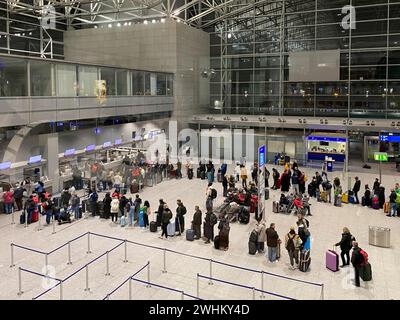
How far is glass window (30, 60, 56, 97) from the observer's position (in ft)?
63.5

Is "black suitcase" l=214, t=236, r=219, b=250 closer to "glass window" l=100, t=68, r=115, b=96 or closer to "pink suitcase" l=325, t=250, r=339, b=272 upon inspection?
"pink suitcase" l=325, t=250, r=339, b=272

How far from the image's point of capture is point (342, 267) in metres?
12.1

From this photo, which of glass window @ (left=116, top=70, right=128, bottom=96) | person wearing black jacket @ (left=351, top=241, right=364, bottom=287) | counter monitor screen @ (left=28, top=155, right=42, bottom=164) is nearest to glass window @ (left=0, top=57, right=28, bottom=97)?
counter monitor screen @ (left=28, top=155, right=42, bottom=164)

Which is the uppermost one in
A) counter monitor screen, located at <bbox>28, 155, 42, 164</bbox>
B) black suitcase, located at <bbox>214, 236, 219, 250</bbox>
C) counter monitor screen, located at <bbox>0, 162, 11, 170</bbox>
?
counter monitor screen, located at <bbox>28, 155, 42, 164</bbox>

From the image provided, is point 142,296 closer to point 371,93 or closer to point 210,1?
point 371,93

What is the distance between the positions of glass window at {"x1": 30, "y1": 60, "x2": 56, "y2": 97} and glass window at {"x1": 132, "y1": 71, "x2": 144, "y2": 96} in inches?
319

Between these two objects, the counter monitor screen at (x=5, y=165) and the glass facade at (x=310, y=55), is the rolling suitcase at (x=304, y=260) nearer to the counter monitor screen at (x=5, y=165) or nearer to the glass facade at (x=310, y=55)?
the counter monitor screen at (x=5, y=165)

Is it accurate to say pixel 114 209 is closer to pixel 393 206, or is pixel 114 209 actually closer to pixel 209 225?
pixel 209 225

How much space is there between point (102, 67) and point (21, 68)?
20.7 ft

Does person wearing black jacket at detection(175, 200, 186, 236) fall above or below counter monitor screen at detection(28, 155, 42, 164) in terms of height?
below

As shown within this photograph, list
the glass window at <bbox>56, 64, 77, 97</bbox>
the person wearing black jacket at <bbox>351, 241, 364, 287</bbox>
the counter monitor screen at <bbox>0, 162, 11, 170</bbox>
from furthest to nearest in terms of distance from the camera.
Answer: the glass window at <bbox>56, 64, 77, 97</bbox> → the counter monitor screen at <bbox>0, 162, 11, 170</bbox> → the person wearing black jacket at <bbox>351, 241, 364, 287</bbox>

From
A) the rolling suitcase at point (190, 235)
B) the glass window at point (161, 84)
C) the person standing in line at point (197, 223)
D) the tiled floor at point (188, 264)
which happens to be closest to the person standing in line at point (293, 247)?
the tiled floor at point (188, 264)

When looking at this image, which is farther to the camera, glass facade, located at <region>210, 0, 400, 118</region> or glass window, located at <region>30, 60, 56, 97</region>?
glass facade, located at <region>210, 0, 400, 118</region>
